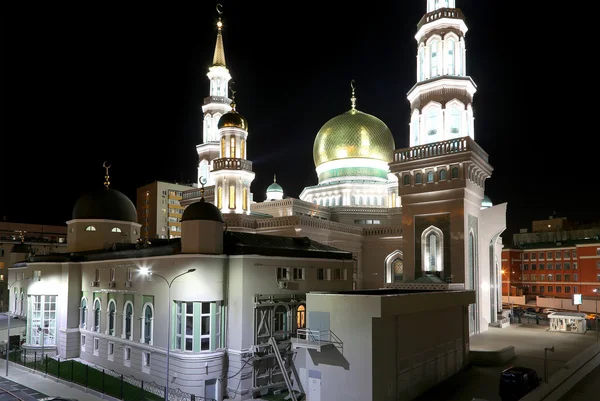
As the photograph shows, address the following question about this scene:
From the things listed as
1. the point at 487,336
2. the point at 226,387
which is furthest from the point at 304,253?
the point at 487,336

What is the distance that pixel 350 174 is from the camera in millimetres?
59500

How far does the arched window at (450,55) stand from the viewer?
138 feet

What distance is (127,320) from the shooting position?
31.5 metres

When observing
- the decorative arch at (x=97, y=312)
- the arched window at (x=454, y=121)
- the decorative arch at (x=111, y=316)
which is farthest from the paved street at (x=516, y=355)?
the decorative arch at (x=97, y=312)

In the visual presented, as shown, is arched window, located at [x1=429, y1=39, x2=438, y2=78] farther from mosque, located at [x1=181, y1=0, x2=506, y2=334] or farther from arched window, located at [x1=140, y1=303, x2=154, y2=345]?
arched window, located at [x1=140, y1=303, x2=154, y2=345]

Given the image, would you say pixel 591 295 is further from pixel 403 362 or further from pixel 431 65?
pixel 403 362

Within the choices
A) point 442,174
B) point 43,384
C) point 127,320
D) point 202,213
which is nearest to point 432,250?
point 442,174

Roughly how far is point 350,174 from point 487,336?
89.9 feet

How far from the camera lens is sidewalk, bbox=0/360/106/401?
27.1 m

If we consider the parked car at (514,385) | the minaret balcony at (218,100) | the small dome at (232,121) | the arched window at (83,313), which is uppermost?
the minaret balcony at (218,100)

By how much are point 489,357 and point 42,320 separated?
30.3 metres

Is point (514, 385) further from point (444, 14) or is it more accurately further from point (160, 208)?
point (160, 208)

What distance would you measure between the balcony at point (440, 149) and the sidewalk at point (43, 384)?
26.8 m

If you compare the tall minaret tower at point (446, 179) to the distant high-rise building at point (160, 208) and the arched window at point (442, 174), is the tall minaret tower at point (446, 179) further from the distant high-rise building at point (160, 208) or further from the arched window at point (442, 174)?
the distant high-rise building at point (160, 208)
